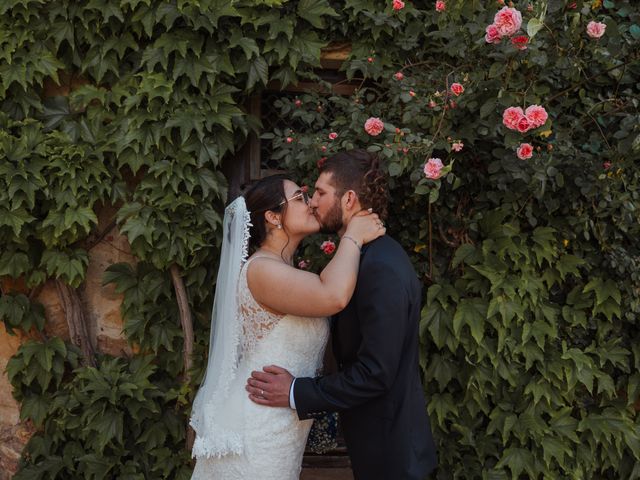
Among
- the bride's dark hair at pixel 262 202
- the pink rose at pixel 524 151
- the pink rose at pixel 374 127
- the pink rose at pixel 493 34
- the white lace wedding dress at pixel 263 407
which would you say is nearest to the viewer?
the white lace wedding dress at pixel 263 407

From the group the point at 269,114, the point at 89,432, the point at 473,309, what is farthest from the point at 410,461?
the point at 269,114

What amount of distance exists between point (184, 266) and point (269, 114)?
3.55 ft

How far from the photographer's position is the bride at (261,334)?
8.90 feet

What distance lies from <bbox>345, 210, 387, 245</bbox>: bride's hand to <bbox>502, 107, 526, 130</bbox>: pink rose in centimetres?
85

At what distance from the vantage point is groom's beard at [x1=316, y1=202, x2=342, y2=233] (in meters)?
2.75

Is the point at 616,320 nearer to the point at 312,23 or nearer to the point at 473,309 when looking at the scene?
the point at 473,309

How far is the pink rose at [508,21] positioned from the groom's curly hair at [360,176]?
0.82 m

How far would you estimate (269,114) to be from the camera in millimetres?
4273

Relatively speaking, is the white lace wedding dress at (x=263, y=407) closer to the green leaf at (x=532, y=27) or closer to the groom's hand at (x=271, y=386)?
the groom's hand at (x=271, y=386)

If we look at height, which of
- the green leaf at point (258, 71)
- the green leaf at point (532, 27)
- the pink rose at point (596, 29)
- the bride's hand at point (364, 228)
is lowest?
the green leaf at point (258, 71)

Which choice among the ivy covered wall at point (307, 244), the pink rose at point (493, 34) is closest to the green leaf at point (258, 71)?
the ivy covered wall at point (307, 244)

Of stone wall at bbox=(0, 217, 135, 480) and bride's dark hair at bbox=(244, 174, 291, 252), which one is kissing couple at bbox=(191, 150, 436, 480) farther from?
stone wall at bbox=(0, 217, 135, 480)

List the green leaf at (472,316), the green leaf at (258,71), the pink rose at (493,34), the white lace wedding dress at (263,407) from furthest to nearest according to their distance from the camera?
the green leaf at (258,71) → the green leaf at (472,316) → the pink rose at (493,34) → the white lace wedding dress at (263,407)

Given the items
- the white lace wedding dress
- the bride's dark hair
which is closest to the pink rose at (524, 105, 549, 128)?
the bride's dark hair
